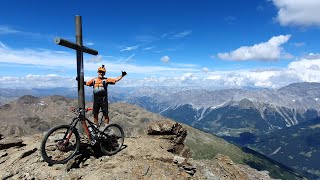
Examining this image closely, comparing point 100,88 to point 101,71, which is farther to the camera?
point 101,71

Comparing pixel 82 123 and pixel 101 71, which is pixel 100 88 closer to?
pixel 101 71

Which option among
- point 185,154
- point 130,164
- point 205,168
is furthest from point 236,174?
point 130,164

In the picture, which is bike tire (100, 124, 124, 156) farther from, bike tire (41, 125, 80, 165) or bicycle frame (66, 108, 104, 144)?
bike tire (41, 125, 80, 165)

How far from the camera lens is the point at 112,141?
2083cm

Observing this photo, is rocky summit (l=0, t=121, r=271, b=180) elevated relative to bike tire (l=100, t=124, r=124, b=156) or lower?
lower

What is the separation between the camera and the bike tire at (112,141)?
20.1 metres

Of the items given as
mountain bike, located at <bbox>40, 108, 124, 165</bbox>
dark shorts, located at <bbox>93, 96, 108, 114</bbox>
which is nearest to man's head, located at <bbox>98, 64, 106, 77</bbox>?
dark shorts, located at <bbox>93, 96, 108, 114</bbox>

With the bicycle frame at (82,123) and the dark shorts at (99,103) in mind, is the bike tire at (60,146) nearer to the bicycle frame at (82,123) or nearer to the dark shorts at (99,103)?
the bicycle frame at (82,123)

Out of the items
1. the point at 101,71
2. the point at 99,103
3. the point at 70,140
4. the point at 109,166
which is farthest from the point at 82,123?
the point at 101,71

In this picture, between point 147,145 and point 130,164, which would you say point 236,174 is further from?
point 130,164

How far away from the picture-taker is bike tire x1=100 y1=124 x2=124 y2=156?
2008 centimetres

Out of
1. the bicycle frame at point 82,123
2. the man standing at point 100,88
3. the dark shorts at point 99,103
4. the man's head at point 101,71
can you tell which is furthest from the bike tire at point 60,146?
the man's head at point 101,71

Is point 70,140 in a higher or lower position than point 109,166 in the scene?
higher

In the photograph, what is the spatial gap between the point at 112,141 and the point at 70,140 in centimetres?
299
